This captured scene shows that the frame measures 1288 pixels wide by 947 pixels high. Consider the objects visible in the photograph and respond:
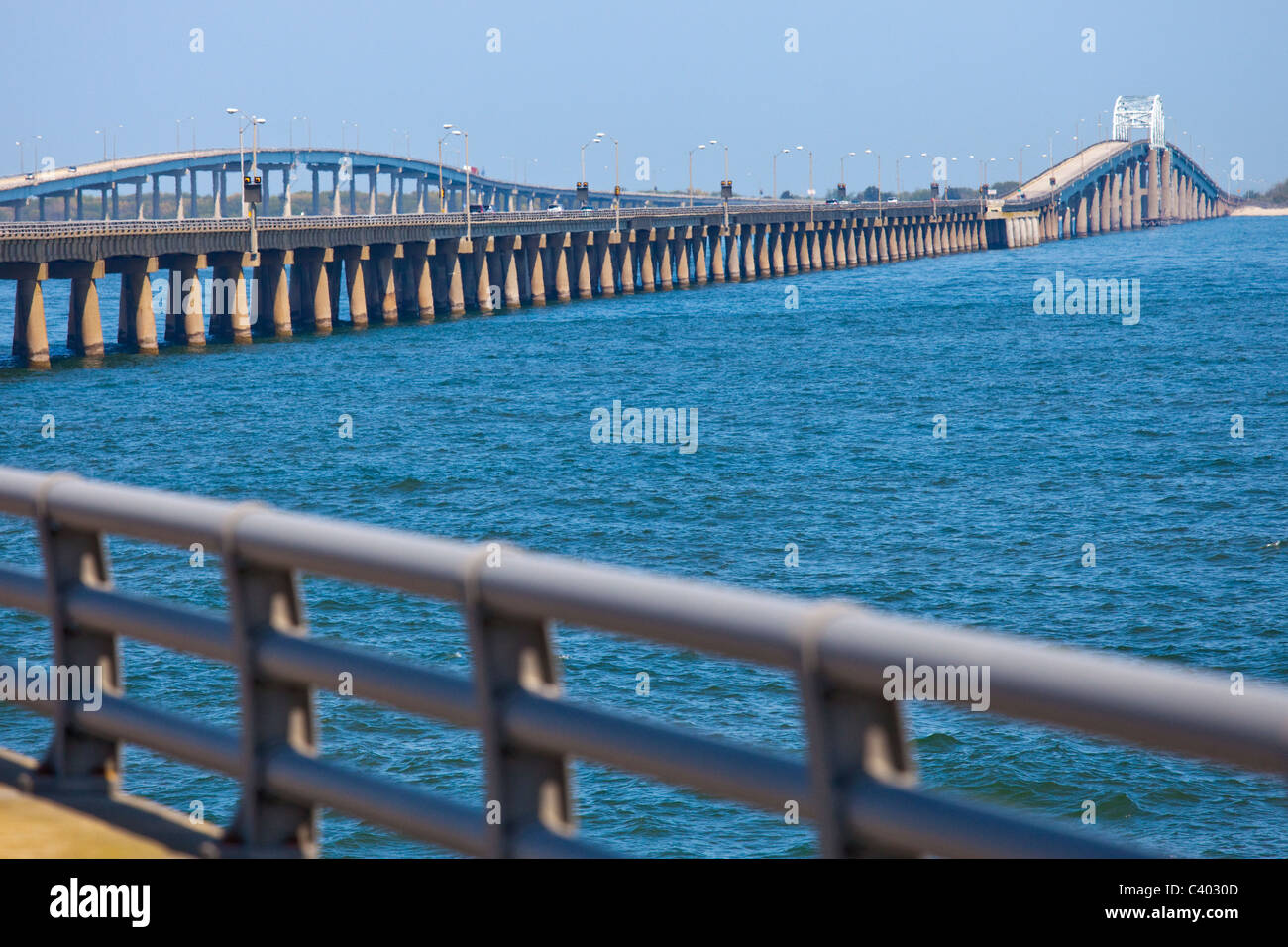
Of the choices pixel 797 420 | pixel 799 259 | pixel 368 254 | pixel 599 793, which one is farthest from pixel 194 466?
pixel 799 259

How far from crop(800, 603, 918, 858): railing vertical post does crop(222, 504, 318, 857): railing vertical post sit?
1807mm

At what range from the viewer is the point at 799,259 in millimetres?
162750

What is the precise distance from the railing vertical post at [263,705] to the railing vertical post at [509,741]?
804 mm

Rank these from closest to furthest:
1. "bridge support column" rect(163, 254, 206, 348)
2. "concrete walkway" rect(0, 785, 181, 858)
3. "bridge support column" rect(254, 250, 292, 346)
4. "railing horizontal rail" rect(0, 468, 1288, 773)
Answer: "railing horizontal rail" rect(0, 468, 1288, 773)
"concrete walkway" rect(0, 785, 181, 858)
"bridge support column" rect(163, 254, 206, 348)
"bridge support column" rect(254, 250, 292, 346)

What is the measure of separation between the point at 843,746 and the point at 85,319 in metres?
69.3

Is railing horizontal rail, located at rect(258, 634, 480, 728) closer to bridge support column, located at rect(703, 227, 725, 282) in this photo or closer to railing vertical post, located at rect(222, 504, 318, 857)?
railing vertical post, located at rect(222, 504, 318, 857)

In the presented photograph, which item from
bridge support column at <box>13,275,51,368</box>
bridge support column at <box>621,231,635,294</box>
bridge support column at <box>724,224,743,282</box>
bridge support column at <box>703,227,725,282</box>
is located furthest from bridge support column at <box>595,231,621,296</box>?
bridge support column at <box>13,275,51,368</box>

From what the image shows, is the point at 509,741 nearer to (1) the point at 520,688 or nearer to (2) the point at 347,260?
(1) the point at 520,688

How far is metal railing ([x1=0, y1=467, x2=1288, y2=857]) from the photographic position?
3266 mm

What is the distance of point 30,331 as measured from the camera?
64250mm

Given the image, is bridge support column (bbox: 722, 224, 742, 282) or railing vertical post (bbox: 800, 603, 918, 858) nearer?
railing vertical post (bbox: 800, 603, 918, 858)

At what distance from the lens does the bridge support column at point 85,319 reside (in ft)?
222
